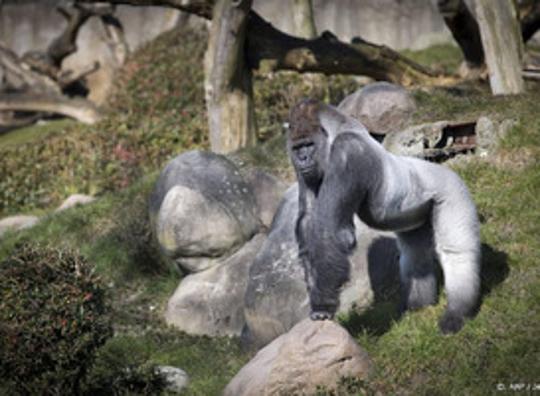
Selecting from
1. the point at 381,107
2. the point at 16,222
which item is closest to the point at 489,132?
the point at 381,107

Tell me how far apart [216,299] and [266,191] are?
1.37 meters

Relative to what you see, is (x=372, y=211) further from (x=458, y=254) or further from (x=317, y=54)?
(x=317, y=54)

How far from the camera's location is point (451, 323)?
19.9 feet

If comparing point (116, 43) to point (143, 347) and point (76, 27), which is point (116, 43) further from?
point (143, 347)

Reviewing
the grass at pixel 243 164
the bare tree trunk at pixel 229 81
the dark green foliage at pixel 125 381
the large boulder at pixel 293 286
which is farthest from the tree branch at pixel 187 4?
the dark green foliage at pixel 125 381

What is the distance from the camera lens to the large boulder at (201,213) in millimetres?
8781

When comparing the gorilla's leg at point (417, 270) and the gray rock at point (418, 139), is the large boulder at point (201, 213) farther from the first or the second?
the gorilla's leg at point (417, 270)

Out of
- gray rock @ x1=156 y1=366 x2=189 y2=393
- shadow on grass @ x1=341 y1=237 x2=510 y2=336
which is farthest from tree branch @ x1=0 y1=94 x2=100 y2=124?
gray rock @ x1=156 y1=366 x2=189 y2=393

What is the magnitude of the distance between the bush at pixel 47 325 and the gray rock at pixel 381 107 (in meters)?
3.93

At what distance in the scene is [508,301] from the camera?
629 cm

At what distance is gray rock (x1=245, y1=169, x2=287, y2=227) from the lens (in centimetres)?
917

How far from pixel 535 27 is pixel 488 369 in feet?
23.6

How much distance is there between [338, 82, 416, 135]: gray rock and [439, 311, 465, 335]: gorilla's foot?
344cm

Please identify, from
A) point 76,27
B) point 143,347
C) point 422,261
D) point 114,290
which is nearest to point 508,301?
point 422,261
